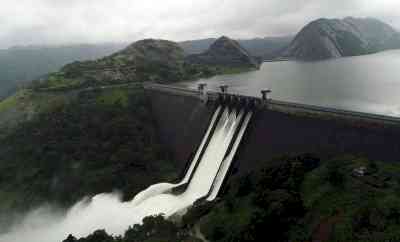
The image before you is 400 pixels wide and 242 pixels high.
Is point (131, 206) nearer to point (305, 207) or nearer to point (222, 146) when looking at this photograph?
point (222, 146)

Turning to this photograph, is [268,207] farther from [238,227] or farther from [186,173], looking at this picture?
[186,173]

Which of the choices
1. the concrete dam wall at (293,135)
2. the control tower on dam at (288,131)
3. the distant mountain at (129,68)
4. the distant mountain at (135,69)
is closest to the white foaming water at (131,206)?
the control tower on dam at (288,131)

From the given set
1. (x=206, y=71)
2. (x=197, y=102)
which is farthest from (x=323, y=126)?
(x=206, y=71)

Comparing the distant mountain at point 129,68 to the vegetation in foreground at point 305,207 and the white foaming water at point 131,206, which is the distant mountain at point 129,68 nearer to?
the white foaming water at point 131,206

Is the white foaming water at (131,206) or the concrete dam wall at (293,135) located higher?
the concrete dam wall at (293,135)

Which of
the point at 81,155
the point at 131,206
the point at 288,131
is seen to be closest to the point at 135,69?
the point at 81,155

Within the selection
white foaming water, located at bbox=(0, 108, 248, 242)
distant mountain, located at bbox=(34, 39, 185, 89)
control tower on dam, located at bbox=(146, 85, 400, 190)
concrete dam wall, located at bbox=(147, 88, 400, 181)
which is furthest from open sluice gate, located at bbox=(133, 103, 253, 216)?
distant mountain, located at bbox=(34, 39, 185, 89)
